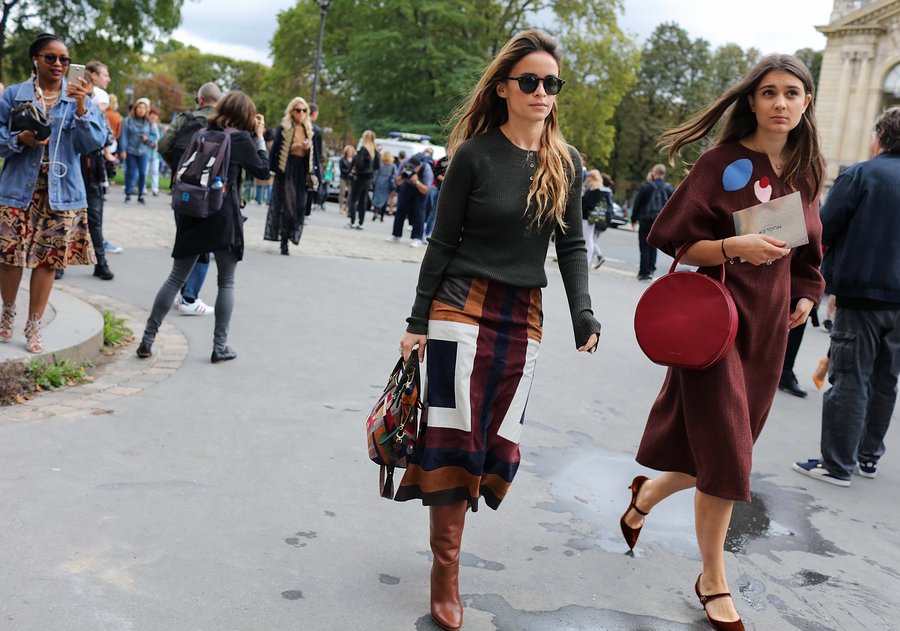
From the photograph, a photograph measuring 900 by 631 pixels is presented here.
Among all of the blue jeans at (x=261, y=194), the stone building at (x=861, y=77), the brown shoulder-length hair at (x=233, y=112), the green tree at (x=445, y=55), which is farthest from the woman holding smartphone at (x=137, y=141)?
the stone building at (x=861, y=77)

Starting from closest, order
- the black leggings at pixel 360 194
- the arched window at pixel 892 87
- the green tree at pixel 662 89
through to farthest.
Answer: the black leggings at pixel 360 194 → the arched window at pixel 892 87 → the green tree at pixel 662 89

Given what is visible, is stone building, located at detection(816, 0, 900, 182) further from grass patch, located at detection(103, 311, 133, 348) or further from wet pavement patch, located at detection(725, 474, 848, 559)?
wet pavement patch, located at detection(725, 474, 848, 559)

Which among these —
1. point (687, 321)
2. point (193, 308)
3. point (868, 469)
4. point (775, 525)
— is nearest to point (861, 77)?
point (193, 308)

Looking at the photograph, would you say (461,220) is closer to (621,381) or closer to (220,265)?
(220,265)

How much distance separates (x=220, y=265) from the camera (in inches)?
267

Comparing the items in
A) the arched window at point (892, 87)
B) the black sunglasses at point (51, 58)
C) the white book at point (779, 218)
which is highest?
the arched window at point (892, 87)

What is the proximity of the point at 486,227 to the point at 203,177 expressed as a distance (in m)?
3.88

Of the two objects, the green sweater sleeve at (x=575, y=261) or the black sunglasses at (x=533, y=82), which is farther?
the green sweater sleeve at (x=575, y=261)

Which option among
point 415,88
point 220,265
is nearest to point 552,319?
point 220,265

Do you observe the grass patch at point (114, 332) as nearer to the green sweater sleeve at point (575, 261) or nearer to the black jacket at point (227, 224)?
the black jacket at point (227, 224)

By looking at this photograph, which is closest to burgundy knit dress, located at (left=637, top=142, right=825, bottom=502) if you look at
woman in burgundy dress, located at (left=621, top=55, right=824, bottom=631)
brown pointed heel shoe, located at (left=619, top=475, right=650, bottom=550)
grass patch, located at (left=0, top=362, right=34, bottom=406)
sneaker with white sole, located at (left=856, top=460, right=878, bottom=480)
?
woman in burgundy dress, located at (left=621, top=55, right=824, bottom=631)

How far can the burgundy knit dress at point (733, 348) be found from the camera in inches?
135

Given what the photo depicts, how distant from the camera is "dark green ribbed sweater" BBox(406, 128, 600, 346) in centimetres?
322

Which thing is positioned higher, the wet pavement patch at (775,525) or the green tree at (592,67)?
the green tree at (592,67)
